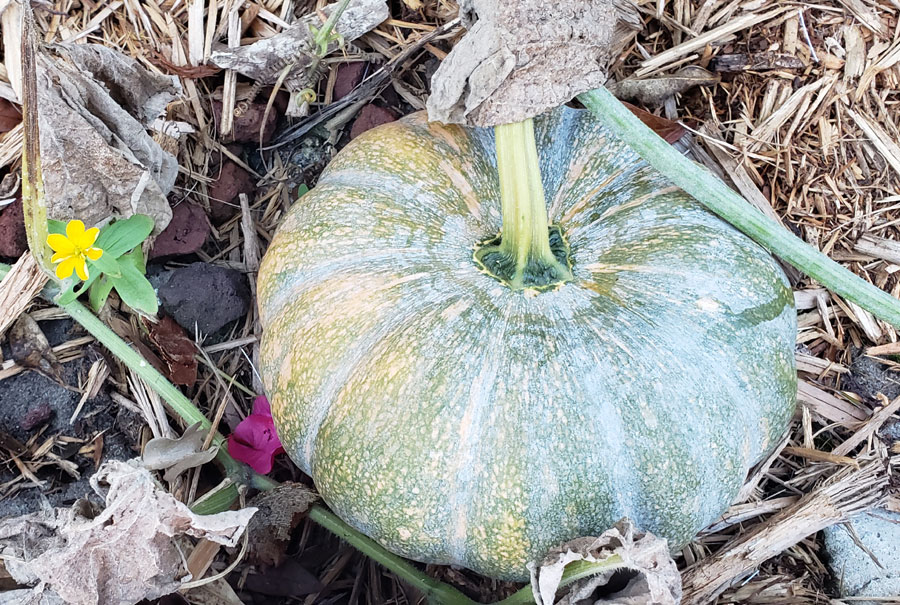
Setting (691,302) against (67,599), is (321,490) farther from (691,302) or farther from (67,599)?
(691,302)

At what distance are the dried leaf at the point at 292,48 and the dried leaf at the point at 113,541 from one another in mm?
1388

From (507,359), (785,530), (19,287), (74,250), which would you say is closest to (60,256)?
(74,250)

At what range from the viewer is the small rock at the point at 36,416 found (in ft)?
7.38

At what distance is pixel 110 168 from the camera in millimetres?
2061

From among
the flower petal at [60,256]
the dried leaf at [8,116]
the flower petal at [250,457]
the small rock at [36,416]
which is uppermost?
the dried leaf at [8,116]

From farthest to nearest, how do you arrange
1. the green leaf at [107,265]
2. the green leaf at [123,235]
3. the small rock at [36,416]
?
the small rock at [36,416], the green leaf at [123,235], the green leaf at [107,265]

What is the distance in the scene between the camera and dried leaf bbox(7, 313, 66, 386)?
7.52 feet

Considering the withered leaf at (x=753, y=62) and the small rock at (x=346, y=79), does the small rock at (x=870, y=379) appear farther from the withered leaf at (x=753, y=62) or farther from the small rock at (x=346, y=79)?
the small rock at (x=346, y=79)

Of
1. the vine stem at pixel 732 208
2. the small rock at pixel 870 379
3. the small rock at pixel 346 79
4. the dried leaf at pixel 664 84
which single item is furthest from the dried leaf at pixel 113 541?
the small rock at pixel 870 379

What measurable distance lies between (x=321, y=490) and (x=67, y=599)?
0.61 metres

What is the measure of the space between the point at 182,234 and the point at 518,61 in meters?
1.29

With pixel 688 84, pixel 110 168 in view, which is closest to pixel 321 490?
pixel 110 168

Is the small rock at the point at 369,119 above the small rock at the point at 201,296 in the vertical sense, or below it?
above

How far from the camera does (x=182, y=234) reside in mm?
2463
